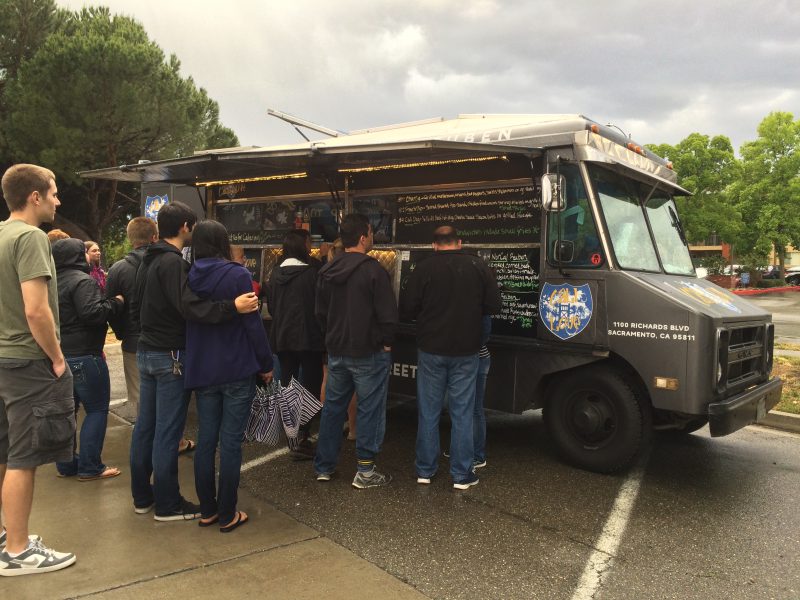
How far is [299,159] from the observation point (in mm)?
5402

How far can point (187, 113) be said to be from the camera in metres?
20.1

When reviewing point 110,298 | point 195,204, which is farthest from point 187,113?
point 110,298

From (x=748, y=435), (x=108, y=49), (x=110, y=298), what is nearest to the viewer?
(x=110, y=298)

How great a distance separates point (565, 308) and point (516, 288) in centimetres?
50

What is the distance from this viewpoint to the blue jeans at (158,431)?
353 centimetres

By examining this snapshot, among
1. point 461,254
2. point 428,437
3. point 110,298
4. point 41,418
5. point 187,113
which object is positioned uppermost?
point 187,113

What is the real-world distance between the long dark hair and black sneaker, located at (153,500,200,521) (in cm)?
155

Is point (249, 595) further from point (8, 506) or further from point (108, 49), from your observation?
point (108, 49)

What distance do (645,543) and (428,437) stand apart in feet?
5.17

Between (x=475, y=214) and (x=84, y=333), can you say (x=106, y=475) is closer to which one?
(x=84, y=333)

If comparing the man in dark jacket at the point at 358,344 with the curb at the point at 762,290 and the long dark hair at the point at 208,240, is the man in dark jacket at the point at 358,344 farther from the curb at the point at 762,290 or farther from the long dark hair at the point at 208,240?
the curb at the point at 762,290

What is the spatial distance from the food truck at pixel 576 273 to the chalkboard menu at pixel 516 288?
10mm

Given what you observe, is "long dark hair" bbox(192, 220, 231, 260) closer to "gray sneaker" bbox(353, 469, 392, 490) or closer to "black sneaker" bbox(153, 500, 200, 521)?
"black sneaker" bbox(153, 500, 200, 521)

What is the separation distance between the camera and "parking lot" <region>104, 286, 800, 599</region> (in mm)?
3066
